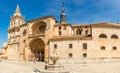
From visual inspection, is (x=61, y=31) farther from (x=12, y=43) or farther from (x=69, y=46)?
(x=12, y=43)

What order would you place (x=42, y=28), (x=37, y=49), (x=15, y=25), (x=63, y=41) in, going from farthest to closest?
(x=15, y=25) < (x=37, y=49) < (x=42, y=28) < (x=63, y=41)

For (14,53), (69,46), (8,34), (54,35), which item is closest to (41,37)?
(54,35)

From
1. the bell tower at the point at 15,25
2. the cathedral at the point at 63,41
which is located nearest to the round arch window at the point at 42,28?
the cathedral at the point at 63,41

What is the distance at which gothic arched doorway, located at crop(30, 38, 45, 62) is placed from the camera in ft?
168

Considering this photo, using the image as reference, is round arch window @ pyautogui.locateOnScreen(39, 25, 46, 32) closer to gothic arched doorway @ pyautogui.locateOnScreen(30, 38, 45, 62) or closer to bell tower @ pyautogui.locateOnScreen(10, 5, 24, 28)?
gothic arched doorway @ pyautogui.locateOnScreen(30, 38, 45, 62)

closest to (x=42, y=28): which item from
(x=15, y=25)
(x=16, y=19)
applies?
(x=15, y=25)

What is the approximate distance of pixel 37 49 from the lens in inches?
2046

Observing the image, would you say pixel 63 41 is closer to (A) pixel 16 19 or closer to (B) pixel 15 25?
(B) pixel 15 25

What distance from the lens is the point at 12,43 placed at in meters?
59.3

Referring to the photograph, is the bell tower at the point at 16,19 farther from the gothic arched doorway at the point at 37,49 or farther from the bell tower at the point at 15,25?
the gothic arched doorway at the point at 37,49

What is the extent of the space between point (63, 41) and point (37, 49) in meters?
11.4

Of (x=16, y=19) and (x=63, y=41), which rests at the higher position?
(x=16, y=19)

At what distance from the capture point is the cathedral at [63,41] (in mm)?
41938

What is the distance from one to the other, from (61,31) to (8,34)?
2646 centimetres
